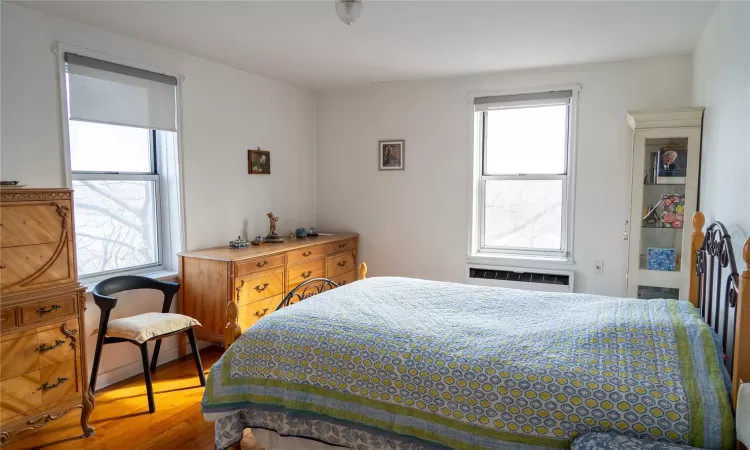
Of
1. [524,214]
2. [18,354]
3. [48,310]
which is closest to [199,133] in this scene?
[48,310]

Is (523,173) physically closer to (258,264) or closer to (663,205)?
(663,205)

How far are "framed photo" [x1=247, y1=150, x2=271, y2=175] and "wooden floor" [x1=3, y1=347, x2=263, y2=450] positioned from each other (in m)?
→ 1.87

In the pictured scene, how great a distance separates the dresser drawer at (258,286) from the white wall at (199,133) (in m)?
0.59

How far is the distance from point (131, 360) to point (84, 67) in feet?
6.56

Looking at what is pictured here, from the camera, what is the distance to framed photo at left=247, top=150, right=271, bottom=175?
428 centimetres

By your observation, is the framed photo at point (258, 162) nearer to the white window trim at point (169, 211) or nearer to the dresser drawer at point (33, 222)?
the white window trim at point (169, 211)

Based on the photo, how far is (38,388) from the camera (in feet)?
7.92

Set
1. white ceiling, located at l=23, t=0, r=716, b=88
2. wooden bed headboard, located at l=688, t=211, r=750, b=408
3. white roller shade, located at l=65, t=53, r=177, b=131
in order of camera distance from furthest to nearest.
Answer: white roller shade, located at l=65, t=53, r=177, b=131 < white ceiling, located at l=23, t=0, r=716, b=88 < wooden bed headboard, located at l=688, t=211, r=750, b=408

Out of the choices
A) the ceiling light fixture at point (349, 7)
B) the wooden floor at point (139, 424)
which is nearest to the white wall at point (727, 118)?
the ceiling light fixture at point (349, 7)

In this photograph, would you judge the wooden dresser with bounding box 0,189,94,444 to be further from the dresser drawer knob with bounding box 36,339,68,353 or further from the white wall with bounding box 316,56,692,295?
the white wall with bounding box 316,56,692,295

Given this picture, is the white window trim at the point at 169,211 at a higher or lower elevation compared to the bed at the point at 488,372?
higher

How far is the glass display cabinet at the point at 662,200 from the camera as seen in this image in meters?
3.17

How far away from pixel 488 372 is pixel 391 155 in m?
3.26

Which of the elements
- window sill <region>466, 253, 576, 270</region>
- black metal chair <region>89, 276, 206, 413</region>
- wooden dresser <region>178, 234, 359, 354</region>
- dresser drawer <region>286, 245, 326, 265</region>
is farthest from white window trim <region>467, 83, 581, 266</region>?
black metal chair <region>89, 276, 206, 413</region>
